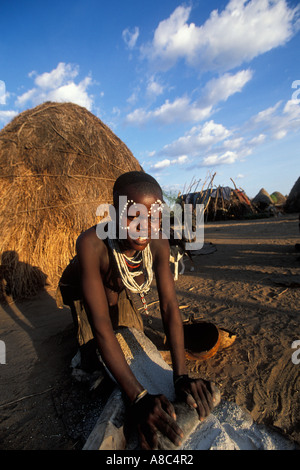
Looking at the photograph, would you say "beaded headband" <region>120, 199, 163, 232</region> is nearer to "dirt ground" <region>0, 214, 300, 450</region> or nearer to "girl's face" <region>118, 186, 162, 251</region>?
"girl's face" <region>118, 186, 162, 251</region>

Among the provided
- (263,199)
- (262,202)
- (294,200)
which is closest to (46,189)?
(294,200)

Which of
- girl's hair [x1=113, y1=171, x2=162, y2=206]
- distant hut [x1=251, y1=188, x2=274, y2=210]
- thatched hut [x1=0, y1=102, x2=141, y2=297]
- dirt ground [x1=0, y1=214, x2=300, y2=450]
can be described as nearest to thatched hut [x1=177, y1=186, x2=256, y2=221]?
distant hut [x1=251, y1=188, x2=274, y2=210]

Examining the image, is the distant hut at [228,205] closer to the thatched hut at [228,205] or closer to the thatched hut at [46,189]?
the thatched hut at [228,205]

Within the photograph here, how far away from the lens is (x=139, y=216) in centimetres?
155

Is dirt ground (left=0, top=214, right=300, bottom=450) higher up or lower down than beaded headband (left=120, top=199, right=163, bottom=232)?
lower down

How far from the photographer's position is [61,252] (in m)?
4.30

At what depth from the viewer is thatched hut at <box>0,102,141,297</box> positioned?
13.2 ft

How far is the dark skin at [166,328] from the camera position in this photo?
3.79 ft

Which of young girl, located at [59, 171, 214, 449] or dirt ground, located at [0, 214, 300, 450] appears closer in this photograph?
young girl, located at [59, 171, 214, 449]

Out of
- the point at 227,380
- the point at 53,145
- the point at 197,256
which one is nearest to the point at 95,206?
the point at 53,145

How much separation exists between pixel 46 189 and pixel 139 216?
124 inches

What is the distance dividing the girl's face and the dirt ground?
1048 mm

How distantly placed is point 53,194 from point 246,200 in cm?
1423

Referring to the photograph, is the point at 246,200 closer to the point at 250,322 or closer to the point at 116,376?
the point at 250,322
